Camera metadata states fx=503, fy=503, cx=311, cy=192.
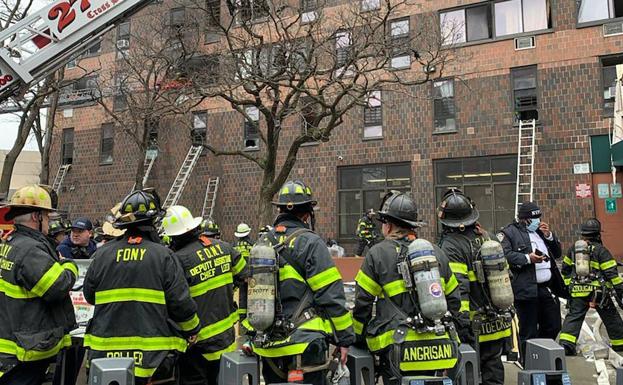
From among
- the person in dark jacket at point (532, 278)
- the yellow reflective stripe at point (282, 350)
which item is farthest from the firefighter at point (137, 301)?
the person in dark jacket at point (532, 278)

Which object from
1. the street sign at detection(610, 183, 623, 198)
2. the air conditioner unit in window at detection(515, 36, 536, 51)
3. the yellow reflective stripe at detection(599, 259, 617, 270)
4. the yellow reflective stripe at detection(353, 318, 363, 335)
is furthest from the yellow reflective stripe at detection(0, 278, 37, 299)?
the air conditioner unit in window at detection(515, 36, 536, 51)

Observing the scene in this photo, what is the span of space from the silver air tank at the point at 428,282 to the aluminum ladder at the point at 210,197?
18104mm

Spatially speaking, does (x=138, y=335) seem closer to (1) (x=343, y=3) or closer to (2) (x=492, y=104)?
(2) (x=492, y=104)

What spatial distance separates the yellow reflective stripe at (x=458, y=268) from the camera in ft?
13.6

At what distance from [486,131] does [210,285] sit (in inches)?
580

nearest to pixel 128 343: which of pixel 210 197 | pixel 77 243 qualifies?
pixel 77 243

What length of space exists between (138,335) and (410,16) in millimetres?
17443

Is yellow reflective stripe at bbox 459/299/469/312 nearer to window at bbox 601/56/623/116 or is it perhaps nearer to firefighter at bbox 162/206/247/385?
firefighter at bbox 162/206/247/385

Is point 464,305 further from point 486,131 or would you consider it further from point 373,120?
point 373,120

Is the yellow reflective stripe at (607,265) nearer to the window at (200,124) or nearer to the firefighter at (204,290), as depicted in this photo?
the firefighter at (204,290)

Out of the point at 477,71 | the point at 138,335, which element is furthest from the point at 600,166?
the point at 138,335

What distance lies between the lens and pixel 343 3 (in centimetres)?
1850

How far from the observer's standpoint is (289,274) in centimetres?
356

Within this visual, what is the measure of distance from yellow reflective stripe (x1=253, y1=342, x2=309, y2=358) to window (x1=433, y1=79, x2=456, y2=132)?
1535 centimetres
